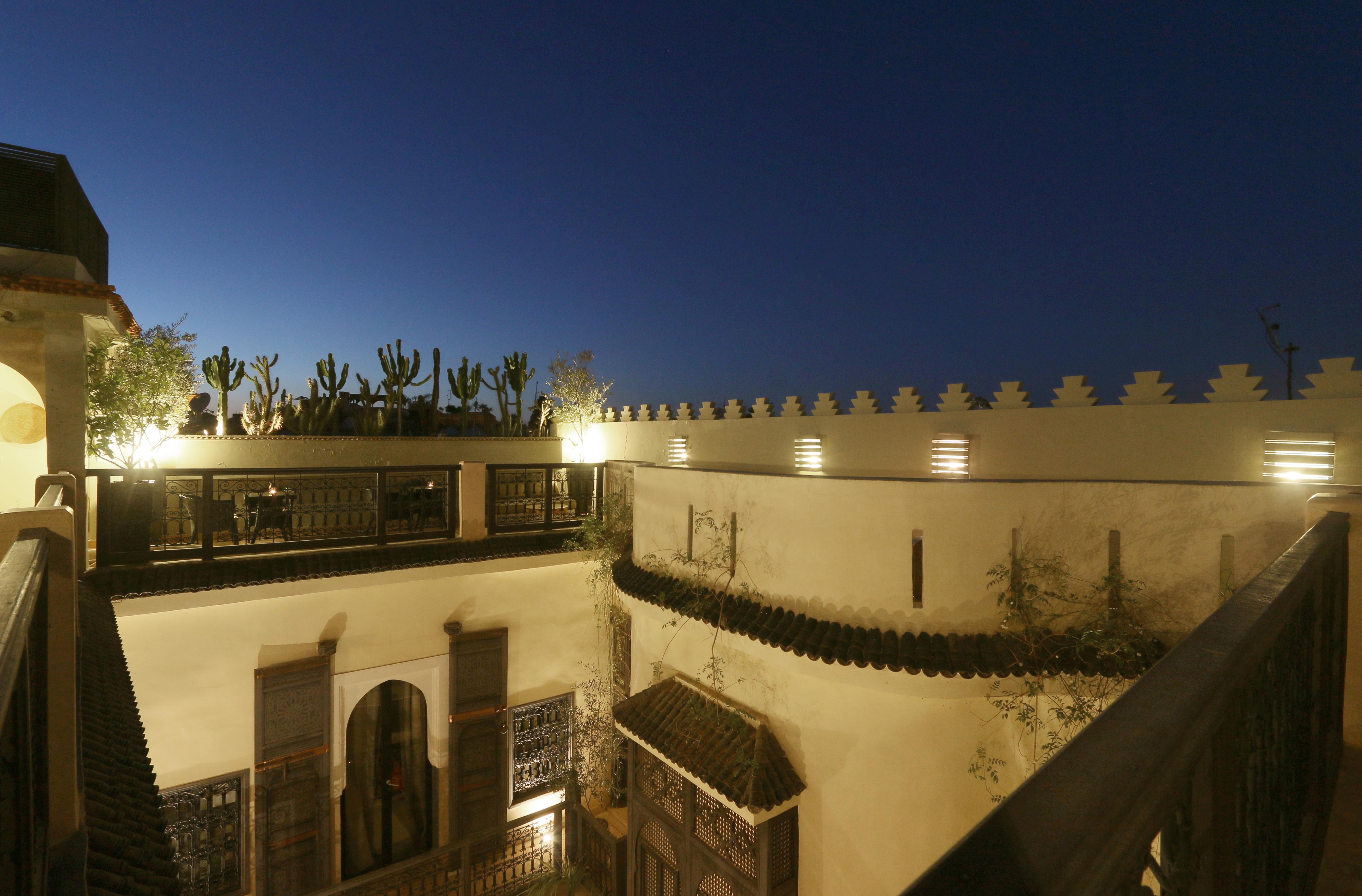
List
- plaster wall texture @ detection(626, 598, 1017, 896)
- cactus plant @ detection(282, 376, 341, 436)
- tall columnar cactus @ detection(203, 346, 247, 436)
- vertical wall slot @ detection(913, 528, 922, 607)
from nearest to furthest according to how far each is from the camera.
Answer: plaster wall texture @ detection(626, 598, 1017, 896) < vertical wall slot @ detection(913, 528, 922, 607) < tall columnar cactus @ detection(203, 346, 247, 436) < cactus plant @ detection(282, 376, 341, 436)

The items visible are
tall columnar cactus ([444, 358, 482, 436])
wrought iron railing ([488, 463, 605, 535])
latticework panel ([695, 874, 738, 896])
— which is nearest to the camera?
latticework panel ([695, 874, 738, 896])

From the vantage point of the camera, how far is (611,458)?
592 inches

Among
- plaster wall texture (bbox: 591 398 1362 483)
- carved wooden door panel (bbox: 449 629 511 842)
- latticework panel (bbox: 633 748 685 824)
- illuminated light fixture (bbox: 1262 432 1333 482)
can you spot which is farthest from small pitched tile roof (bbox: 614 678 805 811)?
illuminated light fixture (bbox: 1262 432 1333 482)

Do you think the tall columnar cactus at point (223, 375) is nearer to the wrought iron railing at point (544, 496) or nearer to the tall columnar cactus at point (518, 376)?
the tall columnar cactus at point (518, 376)

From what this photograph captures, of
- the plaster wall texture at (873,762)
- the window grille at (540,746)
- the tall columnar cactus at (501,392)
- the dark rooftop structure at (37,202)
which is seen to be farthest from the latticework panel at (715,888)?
the tall columnar cactus at (501,392)

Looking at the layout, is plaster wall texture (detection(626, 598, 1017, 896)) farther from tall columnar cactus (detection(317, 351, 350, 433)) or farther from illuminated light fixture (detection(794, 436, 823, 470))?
tall columnar cactus (detection(317, 351, 350, 433))

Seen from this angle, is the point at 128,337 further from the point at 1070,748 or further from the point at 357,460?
the point at 1070,748

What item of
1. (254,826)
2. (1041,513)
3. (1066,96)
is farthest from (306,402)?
(1066,96)

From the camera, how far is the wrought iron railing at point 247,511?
18.5ft

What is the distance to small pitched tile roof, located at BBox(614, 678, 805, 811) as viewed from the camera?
4734 millimetres

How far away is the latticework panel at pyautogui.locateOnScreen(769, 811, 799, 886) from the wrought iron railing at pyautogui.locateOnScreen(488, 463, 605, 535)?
15.3ft

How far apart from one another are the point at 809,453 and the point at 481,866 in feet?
25.7

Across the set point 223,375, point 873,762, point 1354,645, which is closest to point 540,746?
point 873,762

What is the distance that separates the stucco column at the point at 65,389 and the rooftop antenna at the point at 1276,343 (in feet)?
53.0
